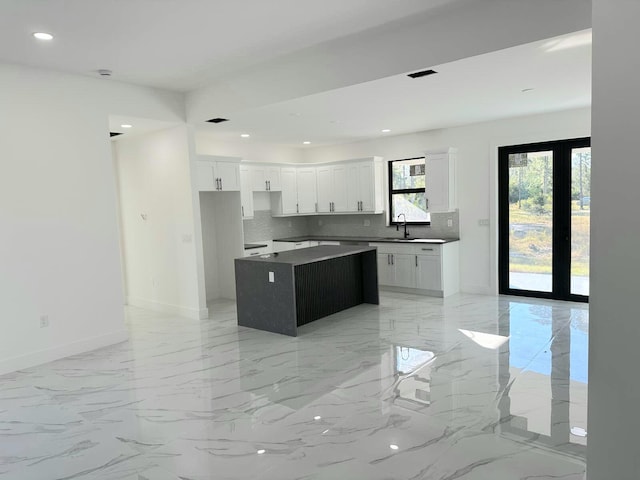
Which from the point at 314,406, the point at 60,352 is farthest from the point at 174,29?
the point at 60,352

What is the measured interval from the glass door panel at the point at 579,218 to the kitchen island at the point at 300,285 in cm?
278

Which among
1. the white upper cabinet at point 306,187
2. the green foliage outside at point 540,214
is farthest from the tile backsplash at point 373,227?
the green foliage outside at point 540,214

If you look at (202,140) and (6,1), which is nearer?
Result: (6,1)

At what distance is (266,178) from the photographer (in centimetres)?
792

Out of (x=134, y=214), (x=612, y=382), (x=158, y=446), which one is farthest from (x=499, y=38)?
(x=134, y=214)

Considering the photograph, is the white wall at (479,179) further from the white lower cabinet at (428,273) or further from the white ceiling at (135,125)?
the white ceiling at (135,125)

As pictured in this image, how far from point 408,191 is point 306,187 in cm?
197

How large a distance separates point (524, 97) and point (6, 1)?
4.98 meters

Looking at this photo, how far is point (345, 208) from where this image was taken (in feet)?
27.2

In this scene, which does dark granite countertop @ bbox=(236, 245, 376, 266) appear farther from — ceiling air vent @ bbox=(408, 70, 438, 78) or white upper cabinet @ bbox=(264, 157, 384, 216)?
ceiling air vent @ bbox=(408, 70, 438, 78)

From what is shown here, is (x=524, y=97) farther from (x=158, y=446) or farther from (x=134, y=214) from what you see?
(x=134, y=214)

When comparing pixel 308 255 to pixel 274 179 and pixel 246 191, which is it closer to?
pixel 246 191

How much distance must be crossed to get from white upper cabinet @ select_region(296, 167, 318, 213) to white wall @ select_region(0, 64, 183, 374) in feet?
12.2

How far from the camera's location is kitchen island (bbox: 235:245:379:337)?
5.12 metres
